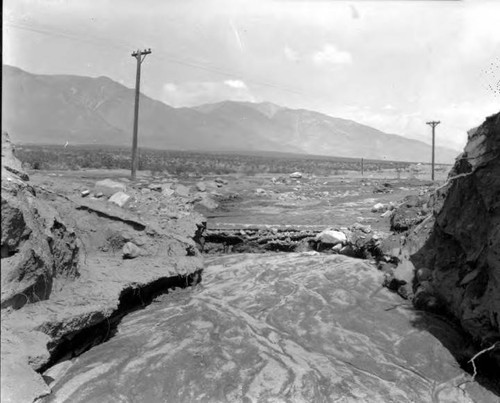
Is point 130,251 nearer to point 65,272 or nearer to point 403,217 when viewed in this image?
point 65,272

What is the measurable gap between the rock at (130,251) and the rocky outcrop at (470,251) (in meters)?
5.83

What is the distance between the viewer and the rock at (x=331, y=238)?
15.0 meters

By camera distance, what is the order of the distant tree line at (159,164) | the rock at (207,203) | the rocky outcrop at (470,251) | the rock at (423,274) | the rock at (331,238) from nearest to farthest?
the rocky outcrop at (470,251)
the rock at (423,274)
the rock at (331,238)
the rock at (207,203)
the distant tree line at (159,164)

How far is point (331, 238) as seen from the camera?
15.0m

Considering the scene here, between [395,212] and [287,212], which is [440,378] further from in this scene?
[287,212]

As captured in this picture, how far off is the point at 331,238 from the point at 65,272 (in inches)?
340

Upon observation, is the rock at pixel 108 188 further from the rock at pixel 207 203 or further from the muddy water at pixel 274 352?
the muddy water at pixel 274 352

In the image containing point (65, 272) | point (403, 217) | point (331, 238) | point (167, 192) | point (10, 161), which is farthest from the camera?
point (167, 192)

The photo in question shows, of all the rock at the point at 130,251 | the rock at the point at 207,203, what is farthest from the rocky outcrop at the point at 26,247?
the rock at the point at 207,203

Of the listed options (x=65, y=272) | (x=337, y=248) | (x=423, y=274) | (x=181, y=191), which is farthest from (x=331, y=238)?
(x=181, y=191)

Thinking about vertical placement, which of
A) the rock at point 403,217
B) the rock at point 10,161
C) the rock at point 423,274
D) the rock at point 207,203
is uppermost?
the rock at point 10,161

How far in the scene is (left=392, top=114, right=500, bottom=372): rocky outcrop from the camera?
7465 mm

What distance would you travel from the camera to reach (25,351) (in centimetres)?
600

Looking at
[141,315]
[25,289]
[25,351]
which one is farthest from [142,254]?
[25,351]
